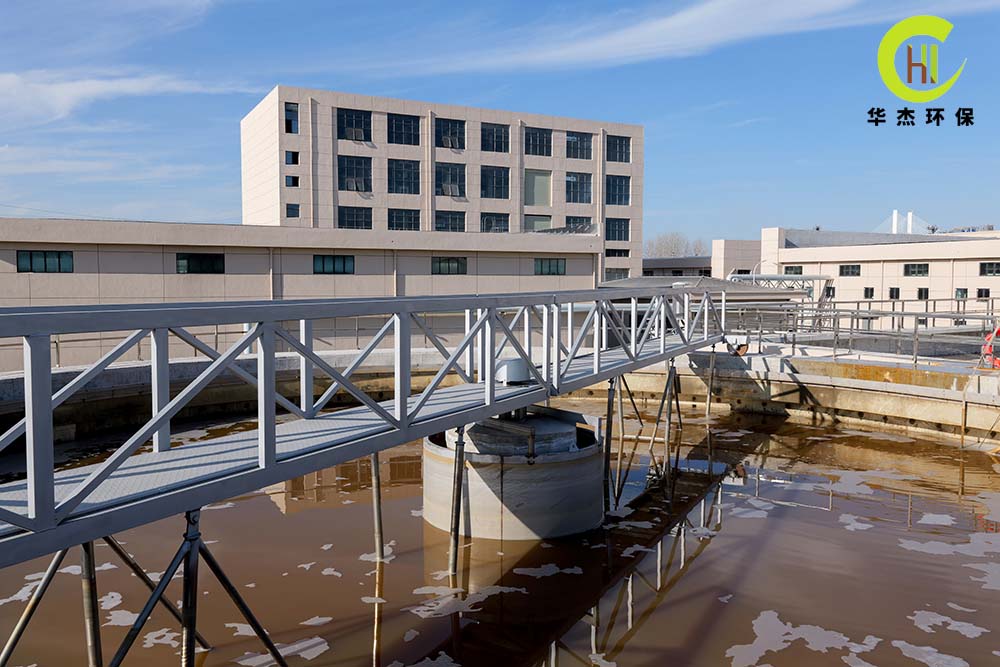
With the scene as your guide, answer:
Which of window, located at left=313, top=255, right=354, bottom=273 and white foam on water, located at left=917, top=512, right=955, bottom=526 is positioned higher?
window, located at left=313, top=255, right=354, bottom=273

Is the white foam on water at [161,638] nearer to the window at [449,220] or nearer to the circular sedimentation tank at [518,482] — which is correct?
the circular sedimentation tank at [518,482]

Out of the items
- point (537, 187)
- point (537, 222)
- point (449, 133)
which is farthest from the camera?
point (537, 222)

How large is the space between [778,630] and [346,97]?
40.0m

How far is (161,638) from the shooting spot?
7328mm

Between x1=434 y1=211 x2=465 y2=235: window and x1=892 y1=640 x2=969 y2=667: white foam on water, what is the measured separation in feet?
131

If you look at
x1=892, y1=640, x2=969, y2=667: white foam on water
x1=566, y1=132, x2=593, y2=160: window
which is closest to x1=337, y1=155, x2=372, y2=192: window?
x1=566, y1=132, x2=593, y2=160: window

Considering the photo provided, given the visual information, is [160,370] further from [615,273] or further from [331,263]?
[615,273]

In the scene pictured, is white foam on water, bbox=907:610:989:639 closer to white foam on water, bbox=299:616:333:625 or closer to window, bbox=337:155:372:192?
white foam on water, bbox=299:616:333:625

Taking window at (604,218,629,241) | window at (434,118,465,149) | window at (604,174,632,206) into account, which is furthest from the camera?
window at (604,218,629,241)

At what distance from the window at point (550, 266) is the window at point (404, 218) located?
18.9 meters

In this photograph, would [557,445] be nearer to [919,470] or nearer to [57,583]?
[57,583]

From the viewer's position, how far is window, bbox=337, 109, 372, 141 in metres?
42.9

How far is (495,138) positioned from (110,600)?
41352mm

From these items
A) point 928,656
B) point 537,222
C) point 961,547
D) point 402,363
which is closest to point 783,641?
point 928,656
